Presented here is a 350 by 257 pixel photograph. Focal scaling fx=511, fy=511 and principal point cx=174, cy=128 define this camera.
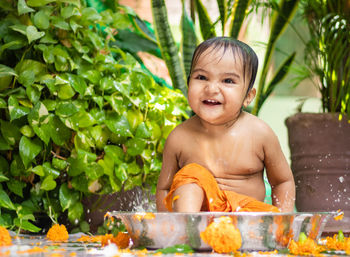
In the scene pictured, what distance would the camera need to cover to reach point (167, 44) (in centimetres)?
192

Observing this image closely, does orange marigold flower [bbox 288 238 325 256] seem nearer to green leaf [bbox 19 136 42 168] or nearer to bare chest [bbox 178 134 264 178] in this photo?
bare chest [bbox 178 134 264 178]

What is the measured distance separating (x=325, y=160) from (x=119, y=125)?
68cm

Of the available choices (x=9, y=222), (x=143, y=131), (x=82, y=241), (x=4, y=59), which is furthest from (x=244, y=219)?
(x=4, y=59)

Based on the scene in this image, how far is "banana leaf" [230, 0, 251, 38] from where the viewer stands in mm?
1871

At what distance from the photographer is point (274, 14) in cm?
196

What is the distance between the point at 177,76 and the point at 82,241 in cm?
85

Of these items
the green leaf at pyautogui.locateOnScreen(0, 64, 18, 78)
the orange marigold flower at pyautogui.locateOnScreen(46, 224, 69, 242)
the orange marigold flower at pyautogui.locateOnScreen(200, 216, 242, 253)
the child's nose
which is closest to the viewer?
the orange marigold flower at pyautogui.locateOnScreen(200, 216, 242, 253)

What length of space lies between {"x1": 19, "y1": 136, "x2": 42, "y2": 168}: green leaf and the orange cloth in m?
0.49

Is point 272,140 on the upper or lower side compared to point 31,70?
lower

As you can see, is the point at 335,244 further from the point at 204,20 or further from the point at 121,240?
the point at 204,20

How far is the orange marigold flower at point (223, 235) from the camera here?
86cm

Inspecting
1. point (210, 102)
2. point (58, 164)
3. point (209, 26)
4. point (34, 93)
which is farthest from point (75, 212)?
point (209, 26)

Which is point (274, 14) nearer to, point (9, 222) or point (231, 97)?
point (231, 97)

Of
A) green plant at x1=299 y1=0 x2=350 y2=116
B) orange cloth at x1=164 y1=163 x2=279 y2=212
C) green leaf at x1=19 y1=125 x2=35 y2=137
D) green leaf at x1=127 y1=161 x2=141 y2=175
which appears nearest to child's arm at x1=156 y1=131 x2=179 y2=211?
orange cloth at x1=164 y1=163 x2=279 y2=212
